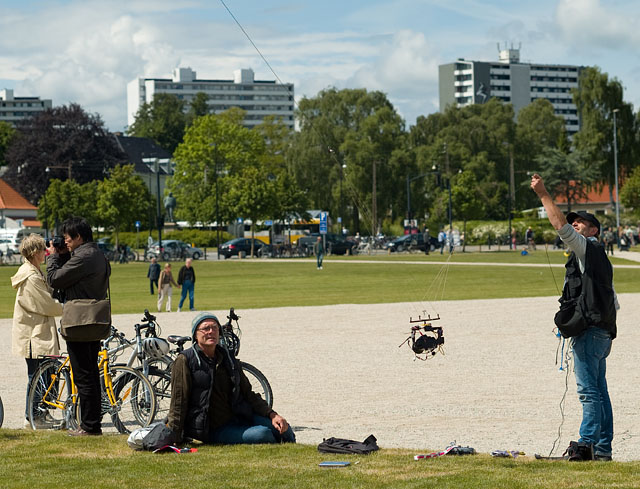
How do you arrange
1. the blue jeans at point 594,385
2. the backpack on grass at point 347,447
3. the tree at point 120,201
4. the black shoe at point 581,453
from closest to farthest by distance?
the blue jeans at point 594,385
the black shoe at point 581,453
the backpack on grass at point 347,447
the tree at point 120,201

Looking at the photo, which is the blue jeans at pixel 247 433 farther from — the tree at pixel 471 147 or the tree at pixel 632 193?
the tree at pixel 632 193

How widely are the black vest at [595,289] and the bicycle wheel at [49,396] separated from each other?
4.80 metres

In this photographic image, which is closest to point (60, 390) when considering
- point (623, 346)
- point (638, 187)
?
point (623, 346)

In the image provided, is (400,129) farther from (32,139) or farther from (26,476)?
(26,476)

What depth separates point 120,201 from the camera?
253 feet

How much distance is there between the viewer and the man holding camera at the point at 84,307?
8.80 m

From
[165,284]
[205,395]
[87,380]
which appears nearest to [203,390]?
[205,395]

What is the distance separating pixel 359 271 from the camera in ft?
161

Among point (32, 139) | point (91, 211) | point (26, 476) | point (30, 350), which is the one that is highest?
point (32, 139)

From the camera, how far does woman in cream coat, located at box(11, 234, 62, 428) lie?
995 cm

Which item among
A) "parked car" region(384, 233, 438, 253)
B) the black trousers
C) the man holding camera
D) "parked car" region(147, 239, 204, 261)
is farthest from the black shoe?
"parked car" region(384, 233, 438, 253)

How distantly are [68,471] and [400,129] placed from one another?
3696 inches

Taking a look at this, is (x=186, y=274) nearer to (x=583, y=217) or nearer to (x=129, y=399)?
(x=129, y=399)

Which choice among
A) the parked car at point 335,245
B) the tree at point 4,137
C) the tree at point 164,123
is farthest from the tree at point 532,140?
the tree at point 4,137
